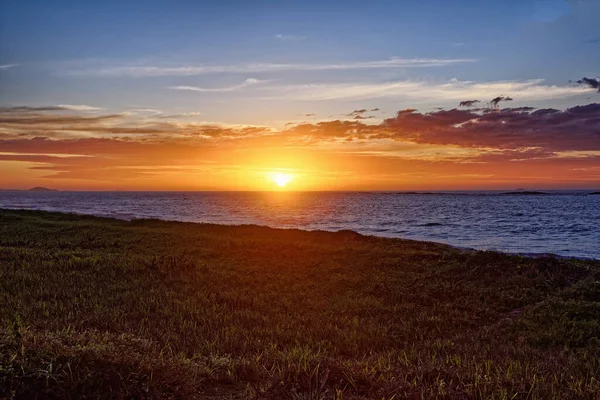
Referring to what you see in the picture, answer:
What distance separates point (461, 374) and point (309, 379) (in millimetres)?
2518

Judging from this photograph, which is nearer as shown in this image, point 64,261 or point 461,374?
point 461,374

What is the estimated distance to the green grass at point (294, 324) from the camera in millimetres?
5805

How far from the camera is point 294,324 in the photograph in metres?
12.3

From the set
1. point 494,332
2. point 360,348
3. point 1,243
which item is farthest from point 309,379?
point 1,243

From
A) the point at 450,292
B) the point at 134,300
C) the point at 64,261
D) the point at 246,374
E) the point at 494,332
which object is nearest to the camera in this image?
the point at 246,374

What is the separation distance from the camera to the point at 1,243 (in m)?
33.8

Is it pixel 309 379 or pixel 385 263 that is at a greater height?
pixel 309 379

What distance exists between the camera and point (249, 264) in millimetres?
22984

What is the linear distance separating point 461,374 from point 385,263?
17401 millimetres

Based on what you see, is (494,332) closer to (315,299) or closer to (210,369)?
(315,299)

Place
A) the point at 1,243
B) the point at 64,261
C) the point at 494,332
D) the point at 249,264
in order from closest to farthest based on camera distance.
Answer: the point at 494,332 → the point at 64,261 → the point at 249,264 → the point at 1,243

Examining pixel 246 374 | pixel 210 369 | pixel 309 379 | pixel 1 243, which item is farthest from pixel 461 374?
pixel 1 243

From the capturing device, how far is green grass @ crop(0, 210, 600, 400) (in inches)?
229

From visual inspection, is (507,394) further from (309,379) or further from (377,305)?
(377,305)
